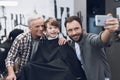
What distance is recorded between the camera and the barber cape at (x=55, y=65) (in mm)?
2305

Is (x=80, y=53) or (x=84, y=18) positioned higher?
(x=84, y=18)

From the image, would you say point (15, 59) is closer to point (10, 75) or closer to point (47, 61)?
point (10, 75)

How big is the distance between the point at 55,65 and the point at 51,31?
1.35ft

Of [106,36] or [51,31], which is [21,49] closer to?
[51,31]

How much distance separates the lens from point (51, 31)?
8.60 ft

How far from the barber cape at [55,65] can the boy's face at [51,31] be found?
158mm

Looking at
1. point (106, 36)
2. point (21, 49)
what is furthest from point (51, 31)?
point (106, 36)

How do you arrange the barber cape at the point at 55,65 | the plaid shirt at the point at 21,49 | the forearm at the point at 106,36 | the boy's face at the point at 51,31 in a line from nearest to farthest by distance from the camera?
the forearm at the point at 106,36 → the barber cape at the point at 55,65 → the boy's face at the point at 51,31 → the plaid shirt at the point at 21,49

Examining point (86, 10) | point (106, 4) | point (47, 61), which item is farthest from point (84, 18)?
point (47, 61)

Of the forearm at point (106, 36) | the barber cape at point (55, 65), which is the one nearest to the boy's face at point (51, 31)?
the barber cape at point (55, 65)

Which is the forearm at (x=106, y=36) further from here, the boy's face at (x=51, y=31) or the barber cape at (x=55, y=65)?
the boy's face at (x=51, y=31)

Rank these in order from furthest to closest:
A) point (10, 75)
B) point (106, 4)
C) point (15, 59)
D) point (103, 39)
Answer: point (106, 4) → point (15, 59) → point (10, 75) → point (103, 39)

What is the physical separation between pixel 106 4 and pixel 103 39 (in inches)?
88.2

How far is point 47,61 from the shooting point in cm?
241
